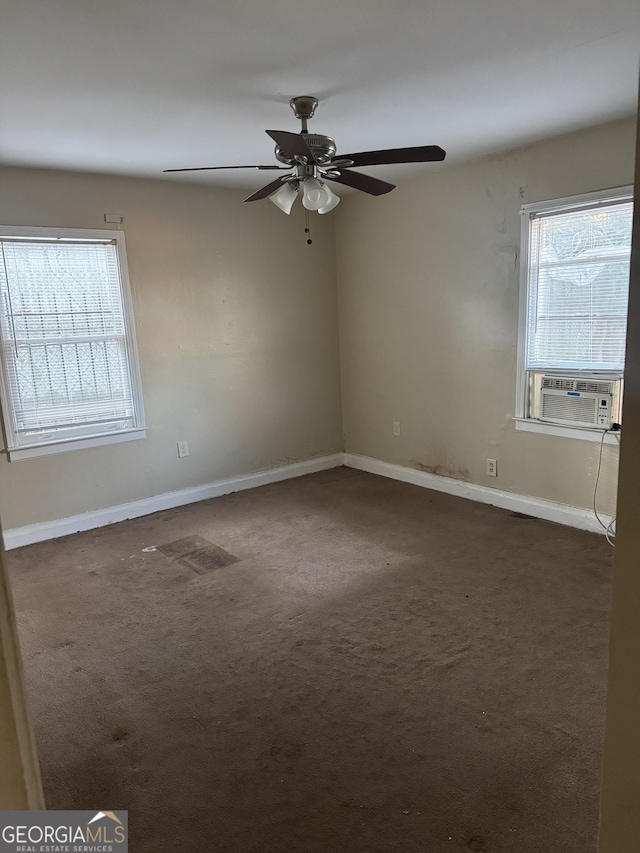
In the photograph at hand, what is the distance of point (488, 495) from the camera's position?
423 centimetres

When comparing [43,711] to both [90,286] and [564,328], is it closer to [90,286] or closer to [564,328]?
[90,286]

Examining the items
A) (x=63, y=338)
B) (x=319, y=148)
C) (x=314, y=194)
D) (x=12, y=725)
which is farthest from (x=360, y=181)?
(x=12, y=725)

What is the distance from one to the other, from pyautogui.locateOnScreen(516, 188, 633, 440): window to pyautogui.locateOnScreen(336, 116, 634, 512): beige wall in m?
0.10

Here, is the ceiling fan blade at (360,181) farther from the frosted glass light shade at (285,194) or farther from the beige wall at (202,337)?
the beige wall at (202,337)

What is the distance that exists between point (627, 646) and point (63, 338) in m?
3.90

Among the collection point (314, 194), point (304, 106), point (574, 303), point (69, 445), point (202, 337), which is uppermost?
point (304, 106)

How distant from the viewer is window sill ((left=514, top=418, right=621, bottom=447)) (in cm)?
347

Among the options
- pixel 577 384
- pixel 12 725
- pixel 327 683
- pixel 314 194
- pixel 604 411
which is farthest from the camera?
pixel 577 384

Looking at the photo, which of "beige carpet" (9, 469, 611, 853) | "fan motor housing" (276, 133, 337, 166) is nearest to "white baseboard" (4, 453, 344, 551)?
"beige carpet" (9, 469, 611, 853)

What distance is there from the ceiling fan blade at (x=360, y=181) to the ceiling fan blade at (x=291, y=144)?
0.26 meters

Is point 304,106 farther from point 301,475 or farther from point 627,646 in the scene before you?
point 301,475

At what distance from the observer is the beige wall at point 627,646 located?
61 cm

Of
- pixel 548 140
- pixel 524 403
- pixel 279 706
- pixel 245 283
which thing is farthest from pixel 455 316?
pixel 279 706

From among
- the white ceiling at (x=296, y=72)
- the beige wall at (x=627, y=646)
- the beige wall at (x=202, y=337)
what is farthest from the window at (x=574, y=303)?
the beige wall at (x=627, y=646)
